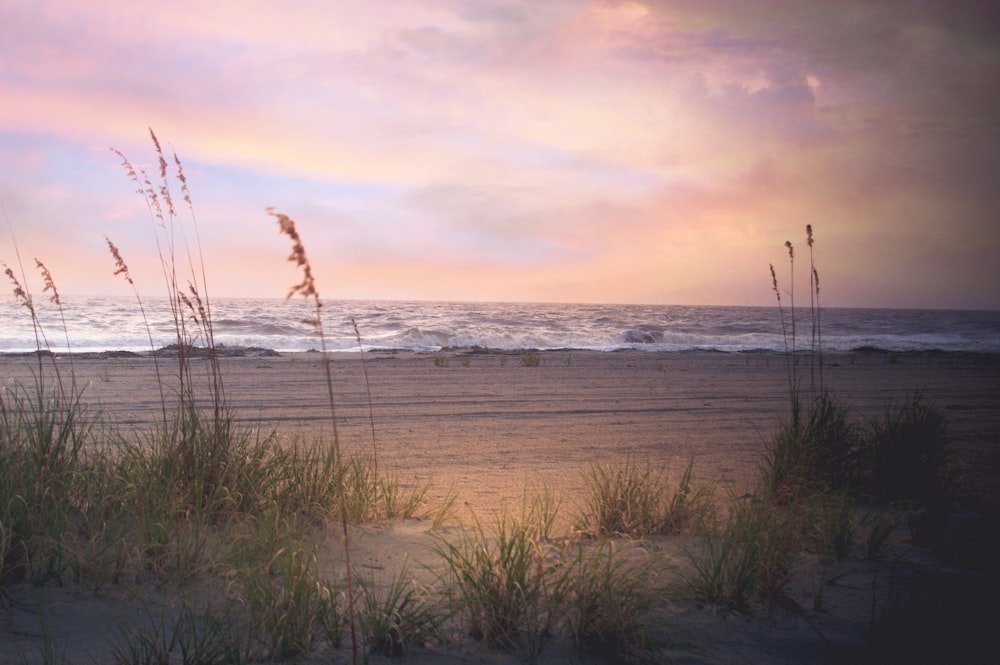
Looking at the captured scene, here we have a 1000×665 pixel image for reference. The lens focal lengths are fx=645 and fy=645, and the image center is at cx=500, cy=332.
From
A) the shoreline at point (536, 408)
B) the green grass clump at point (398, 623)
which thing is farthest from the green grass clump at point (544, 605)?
the shoreline at point (536, 408)

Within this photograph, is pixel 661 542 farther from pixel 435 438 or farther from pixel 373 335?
pixel 373 335

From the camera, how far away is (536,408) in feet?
34.1

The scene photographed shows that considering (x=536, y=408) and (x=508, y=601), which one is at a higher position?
(x=508, y=601)

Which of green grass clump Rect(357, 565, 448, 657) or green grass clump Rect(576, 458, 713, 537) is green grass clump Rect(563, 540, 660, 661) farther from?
green grass clump Rect(576, 458, 713, 537)

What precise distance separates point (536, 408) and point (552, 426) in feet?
5.25

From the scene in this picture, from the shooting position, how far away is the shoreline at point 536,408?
21.0 feet

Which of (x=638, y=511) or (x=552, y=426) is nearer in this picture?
(x=638, y=511)

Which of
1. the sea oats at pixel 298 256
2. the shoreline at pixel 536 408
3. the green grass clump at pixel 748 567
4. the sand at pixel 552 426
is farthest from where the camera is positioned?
the shoreline at pixel 536 408

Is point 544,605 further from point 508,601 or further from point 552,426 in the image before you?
point 552,426

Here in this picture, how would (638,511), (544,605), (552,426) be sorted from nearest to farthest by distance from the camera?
(544,605), (638,511), (552,426)

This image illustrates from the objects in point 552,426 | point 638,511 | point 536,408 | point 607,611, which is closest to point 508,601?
point 607,611

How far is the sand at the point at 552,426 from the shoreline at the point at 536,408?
1.5 inches

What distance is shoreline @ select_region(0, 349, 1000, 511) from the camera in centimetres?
639

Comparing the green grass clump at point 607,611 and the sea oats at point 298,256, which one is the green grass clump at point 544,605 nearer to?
the green grass clump at point 607,611
